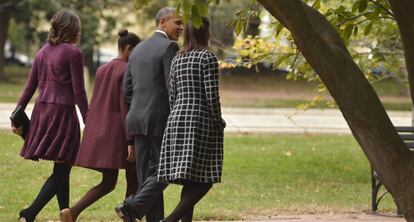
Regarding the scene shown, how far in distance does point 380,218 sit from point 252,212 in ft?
4.01

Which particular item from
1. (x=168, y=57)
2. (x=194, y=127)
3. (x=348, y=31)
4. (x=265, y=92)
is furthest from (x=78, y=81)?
(x=265, y=92)

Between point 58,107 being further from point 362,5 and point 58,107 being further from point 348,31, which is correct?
point 362,5

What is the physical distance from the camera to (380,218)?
8.88 meters

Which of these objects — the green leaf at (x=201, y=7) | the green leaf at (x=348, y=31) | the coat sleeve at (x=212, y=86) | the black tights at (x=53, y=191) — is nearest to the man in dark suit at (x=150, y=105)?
the coat sleeve at (x=212, y=86)

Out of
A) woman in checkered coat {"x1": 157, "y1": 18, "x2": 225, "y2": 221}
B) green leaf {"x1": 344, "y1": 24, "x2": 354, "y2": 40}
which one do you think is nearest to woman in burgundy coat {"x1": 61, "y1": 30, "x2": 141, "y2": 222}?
woman in checkered coat {"x1": 157, "y1": 18, "x2": 225, "y2": 221}

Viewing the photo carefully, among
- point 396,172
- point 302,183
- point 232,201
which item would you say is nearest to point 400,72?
point 302,183

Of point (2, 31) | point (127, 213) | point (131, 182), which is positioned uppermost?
point (127, 213)

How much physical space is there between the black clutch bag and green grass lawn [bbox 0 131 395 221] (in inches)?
41.0

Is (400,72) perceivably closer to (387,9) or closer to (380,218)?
(380,218)

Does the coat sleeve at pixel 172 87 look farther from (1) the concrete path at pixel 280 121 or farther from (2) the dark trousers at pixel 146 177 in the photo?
(1) the concrete path at pixel 280 121

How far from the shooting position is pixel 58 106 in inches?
301

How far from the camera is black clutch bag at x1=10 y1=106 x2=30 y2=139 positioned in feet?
25.3

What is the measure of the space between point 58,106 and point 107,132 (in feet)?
1.56

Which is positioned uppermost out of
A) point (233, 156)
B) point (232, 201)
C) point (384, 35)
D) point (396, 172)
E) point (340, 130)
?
point (396, 172)
